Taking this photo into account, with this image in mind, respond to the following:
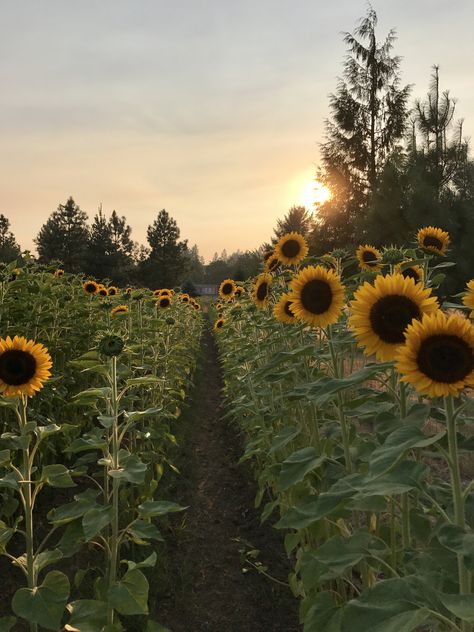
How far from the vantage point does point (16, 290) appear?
476 centimetres

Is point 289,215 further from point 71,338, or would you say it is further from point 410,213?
point 71,338

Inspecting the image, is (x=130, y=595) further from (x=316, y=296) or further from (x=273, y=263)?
(x=273, y=263)

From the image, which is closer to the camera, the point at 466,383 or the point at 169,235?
the point at 466,383

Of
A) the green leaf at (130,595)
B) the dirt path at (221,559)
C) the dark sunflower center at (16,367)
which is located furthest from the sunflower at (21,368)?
the dirt path at (221,559)

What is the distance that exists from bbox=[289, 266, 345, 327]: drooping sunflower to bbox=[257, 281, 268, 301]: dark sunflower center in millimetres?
1139

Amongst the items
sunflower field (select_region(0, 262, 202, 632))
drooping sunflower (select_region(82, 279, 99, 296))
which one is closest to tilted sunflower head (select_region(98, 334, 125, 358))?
sunflower field (select_region(0, 262, 202, 632))

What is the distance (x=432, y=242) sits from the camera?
11.4 feet

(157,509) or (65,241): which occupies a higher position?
(65,241)

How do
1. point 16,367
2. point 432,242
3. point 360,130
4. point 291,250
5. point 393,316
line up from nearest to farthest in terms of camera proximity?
point 393,316
point 16,367
point 432,242
point 291,250
point 360,130

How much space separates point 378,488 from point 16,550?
3.02m

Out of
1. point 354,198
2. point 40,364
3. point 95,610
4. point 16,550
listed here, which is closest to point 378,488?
point 95,610

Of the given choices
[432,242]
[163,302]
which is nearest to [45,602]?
[432,242]

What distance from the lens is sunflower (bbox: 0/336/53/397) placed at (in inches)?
92.6

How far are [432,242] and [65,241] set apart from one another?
154 feet
